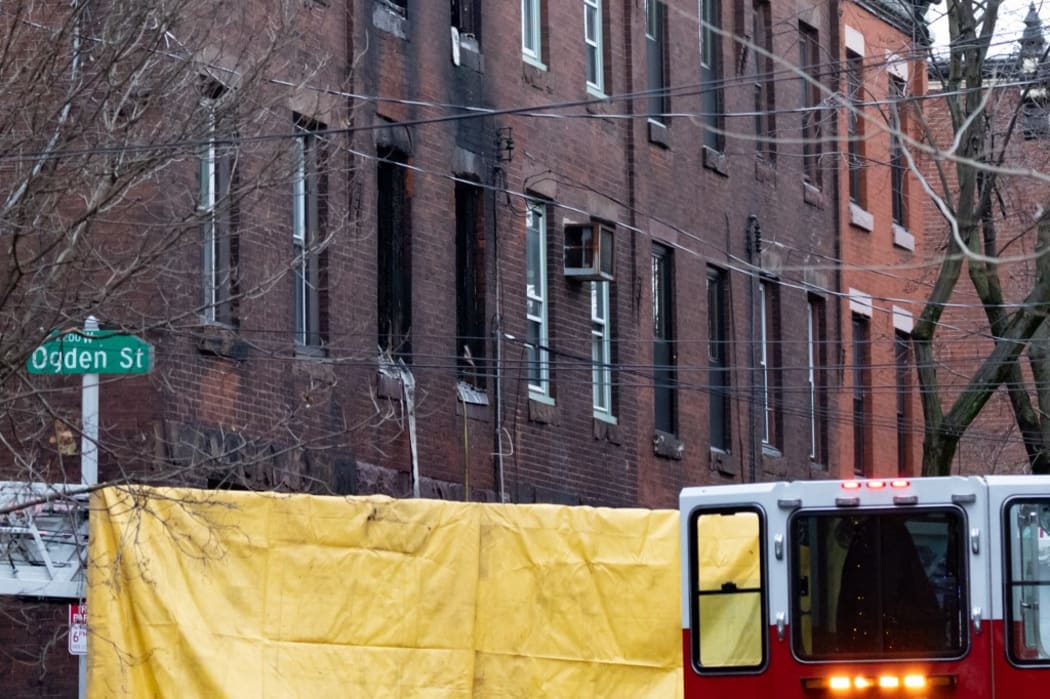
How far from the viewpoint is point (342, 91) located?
1905cm

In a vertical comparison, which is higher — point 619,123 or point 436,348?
point 619,123

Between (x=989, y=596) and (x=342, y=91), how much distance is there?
845 centimetres

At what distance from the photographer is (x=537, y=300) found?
22.9m

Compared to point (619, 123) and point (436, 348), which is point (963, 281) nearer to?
point (619, 123)

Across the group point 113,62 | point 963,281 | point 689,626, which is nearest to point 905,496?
point 689,626

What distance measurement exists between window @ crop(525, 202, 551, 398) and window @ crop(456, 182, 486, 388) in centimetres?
77

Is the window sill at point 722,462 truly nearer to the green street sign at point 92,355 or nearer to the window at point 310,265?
the window at point 310,265

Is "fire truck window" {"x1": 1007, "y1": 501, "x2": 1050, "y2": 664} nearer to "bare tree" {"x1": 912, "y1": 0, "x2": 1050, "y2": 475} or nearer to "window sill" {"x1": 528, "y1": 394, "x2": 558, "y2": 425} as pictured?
"bare tree" {"x1": 912, "y1": 0, "x2": 1050, "y2": 475}

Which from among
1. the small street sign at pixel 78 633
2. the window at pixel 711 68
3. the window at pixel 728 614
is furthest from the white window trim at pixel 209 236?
the window at pixel 711 68

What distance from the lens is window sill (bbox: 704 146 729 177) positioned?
1050 inches

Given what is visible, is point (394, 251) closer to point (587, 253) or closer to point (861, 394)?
point (587, 253)

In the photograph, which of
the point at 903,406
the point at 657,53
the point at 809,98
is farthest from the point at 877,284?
the point at 657,53

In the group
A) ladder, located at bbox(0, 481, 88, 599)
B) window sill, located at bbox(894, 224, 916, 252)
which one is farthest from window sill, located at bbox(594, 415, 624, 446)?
window sill, located at bbox(894, 224, 916, 252)

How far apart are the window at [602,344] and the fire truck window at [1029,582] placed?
1087 centimetres
